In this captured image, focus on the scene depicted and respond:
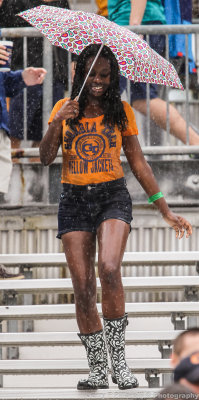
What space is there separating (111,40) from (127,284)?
192 cm

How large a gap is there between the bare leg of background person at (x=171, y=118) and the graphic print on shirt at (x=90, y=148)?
8.47ft

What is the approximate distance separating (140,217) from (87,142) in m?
2.63

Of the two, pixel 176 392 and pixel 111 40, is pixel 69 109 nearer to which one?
pixel 111 40

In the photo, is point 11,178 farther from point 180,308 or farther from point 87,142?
point 87,142

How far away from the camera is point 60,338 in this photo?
18.9 feet

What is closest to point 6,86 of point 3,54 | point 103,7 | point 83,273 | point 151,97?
point 3,54

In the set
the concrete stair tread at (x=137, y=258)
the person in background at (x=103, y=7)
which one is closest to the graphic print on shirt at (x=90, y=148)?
the concrete stair tread at (x=137, y=258)

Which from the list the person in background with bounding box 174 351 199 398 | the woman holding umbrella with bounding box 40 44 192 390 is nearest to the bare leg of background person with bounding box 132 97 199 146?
the woman holding umbrella with bounding box 40 44 192 390

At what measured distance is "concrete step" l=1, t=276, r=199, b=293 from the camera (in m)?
5.98

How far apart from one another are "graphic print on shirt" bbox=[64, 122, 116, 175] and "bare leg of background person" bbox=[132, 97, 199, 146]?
2581mm

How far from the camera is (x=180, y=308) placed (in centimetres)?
580

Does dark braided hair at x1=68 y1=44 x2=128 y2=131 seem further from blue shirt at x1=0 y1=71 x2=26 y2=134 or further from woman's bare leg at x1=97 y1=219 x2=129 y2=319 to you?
blue shirt at x1=0 y1=71 x2=26 y2=134

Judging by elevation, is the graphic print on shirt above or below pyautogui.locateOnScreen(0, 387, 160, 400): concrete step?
above

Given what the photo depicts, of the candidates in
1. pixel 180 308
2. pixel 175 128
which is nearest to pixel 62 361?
pixel 180 308
